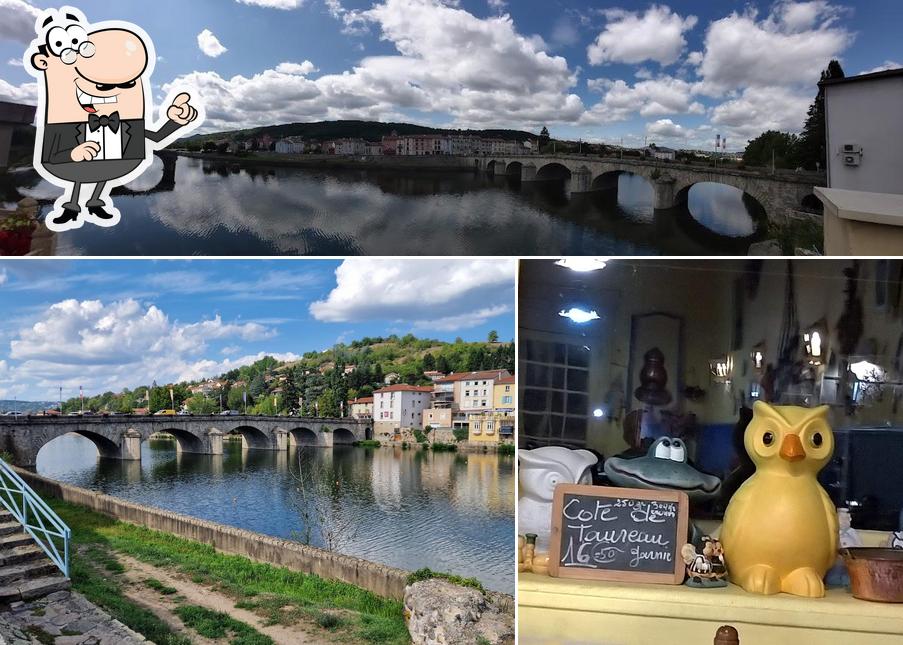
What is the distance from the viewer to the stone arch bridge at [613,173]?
2.75m

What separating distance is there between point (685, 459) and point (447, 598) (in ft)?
3.09

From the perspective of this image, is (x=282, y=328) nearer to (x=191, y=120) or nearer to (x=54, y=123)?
(x=191, y=120)

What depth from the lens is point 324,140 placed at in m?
2.79

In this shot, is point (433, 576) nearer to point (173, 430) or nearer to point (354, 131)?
point (173, 430)

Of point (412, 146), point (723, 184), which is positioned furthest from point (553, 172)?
point (723, 184)

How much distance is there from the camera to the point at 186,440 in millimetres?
2699

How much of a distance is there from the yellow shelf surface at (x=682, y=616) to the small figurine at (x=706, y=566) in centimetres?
2

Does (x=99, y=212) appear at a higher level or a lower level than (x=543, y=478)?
higher

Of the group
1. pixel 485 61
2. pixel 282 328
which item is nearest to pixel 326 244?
pixel 282 328

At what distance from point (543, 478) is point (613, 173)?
1.31 m

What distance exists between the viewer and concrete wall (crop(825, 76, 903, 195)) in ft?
8.38

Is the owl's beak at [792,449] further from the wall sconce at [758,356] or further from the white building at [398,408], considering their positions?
the white building at [398,408]

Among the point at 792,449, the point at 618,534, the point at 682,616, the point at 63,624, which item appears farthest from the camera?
the point at 63,624

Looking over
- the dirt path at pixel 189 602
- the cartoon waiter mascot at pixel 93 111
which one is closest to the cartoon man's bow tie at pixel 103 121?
the cartoon waiter mascot at pixel 93 111
